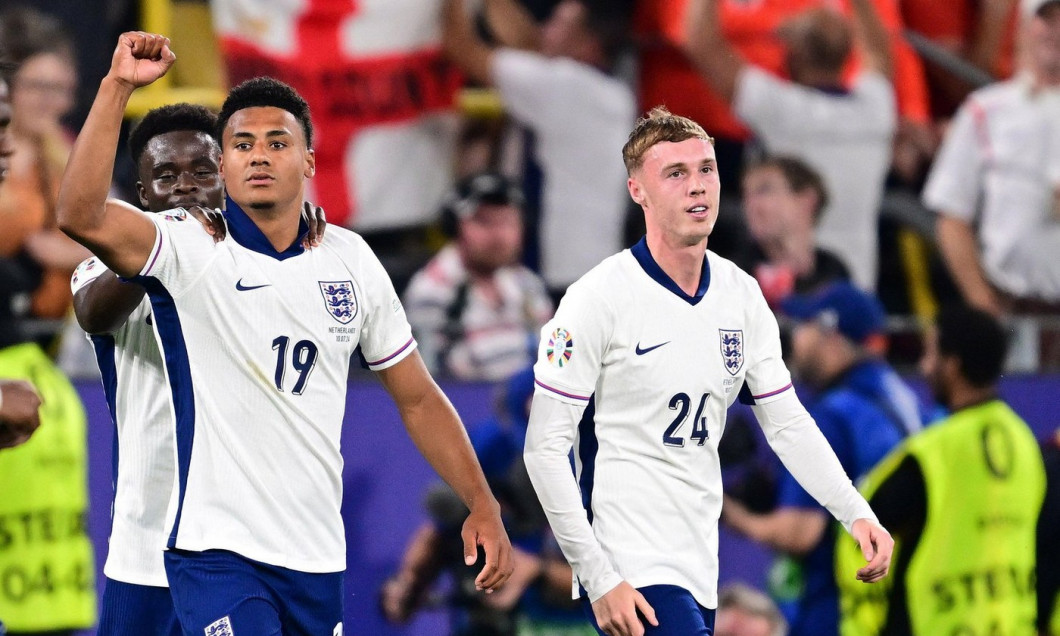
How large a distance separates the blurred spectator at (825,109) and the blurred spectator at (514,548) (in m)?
2.00

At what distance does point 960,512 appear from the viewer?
22.4 feet

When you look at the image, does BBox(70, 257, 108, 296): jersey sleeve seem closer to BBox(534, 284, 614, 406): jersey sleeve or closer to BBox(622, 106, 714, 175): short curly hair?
BBox(534, 284, 614, 406): jersey sleeve

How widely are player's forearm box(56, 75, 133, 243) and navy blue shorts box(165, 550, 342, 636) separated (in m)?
0.92

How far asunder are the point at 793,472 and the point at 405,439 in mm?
Result: 3023

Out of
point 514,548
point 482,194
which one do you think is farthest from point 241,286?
point 482,194

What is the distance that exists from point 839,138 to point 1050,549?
2411 millimetres

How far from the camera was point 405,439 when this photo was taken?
766cm

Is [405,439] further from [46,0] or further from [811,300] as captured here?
[46,0]

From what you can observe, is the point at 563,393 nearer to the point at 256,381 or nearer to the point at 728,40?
the point at 256,381

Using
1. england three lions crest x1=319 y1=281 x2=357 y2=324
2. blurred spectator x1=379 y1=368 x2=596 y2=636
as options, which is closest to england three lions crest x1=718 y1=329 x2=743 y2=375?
england three lions crest x1=319 y1=281 x2=357 y2=324

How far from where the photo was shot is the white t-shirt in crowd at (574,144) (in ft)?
27.8

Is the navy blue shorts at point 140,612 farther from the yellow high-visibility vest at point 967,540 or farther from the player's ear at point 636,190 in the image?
the yellow high-visibility vest at point 967,540

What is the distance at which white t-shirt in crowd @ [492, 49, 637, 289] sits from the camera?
847cm

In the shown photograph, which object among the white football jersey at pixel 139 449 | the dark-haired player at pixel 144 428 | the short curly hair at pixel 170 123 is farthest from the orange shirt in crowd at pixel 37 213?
the white football jersey at pixel 139 449
